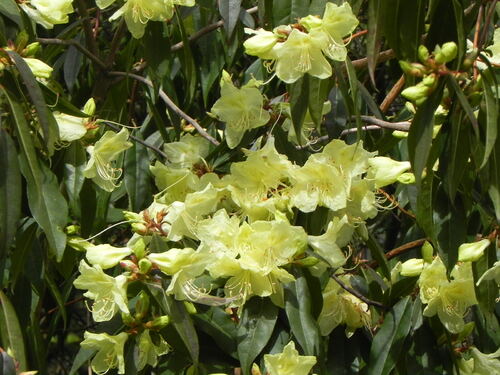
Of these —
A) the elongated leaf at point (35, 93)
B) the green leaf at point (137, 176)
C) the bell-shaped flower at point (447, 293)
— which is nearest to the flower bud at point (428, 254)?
the bell-shaped flower at point (447, 293)

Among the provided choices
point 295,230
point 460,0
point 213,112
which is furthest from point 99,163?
point 460,0

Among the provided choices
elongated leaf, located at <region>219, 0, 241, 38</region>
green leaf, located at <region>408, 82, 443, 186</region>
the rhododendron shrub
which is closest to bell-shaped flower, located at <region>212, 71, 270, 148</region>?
the rhododendron shrub

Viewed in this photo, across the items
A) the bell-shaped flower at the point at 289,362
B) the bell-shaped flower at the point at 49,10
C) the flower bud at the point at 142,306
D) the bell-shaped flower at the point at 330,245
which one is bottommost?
the bell-shaped flower at the point at 289,362

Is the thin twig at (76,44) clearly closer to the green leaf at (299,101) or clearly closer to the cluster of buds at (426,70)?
the green leaf at (299,101)

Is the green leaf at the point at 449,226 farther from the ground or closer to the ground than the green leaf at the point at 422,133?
closer to the ground

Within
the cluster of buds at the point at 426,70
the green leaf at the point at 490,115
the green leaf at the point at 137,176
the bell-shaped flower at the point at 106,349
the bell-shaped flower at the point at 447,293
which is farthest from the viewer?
the green leaf at the point at 137,176

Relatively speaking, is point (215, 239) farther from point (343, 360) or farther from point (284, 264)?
point (343, 360)

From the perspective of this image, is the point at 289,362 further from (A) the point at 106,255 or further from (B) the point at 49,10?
(B) the point at 49,10

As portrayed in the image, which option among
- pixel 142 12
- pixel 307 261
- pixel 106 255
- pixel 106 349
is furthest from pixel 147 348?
pixel 142 12
